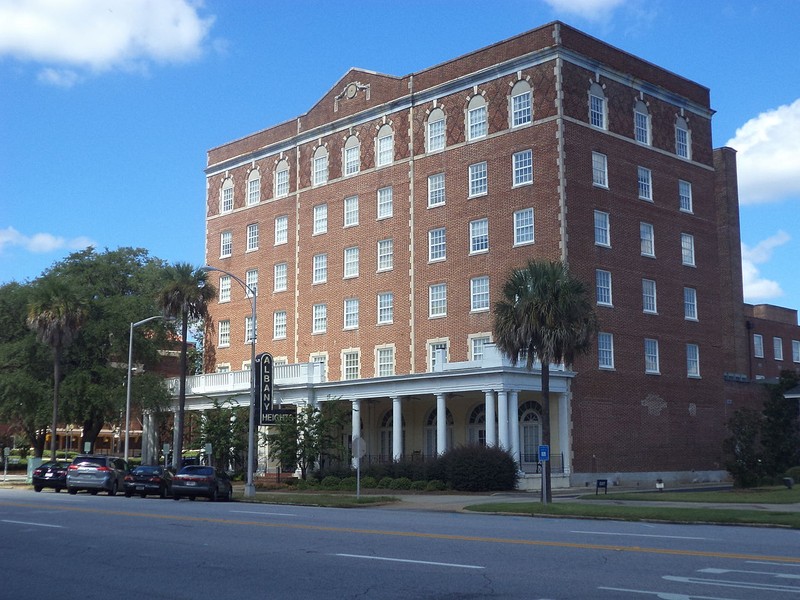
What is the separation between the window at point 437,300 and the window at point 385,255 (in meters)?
3.71

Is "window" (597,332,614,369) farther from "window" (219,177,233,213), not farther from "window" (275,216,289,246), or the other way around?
"window" (219,177,233,213)

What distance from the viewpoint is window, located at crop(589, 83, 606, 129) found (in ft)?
165

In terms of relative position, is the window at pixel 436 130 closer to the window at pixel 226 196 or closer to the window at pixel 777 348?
the window at pixel 226 196

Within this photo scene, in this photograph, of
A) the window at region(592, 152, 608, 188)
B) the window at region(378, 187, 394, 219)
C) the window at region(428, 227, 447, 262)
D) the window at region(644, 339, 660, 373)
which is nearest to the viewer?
the window at region(592, 152, 608, 188)

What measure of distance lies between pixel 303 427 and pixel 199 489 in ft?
40.4

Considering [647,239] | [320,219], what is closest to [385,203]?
[320,219]

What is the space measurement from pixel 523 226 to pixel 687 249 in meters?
11.5

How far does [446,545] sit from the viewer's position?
58.9 feet

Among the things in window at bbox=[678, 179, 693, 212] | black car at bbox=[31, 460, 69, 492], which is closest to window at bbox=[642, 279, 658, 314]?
window at bbox=[678, 179, 693, 212]

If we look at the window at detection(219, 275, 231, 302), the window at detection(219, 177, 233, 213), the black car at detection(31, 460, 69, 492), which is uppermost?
the window at detection(219, 177, 233, 213)

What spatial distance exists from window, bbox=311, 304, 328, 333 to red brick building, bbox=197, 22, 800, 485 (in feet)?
0.41

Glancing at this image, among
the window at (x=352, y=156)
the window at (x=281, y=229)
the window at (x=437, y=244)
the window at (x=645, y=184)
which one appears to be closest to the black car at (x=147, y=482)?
the window at (x=437, y=244)

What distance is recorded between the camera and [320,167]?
6109cm

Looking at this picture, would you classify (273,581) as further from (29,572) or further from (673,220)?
(673,220)
